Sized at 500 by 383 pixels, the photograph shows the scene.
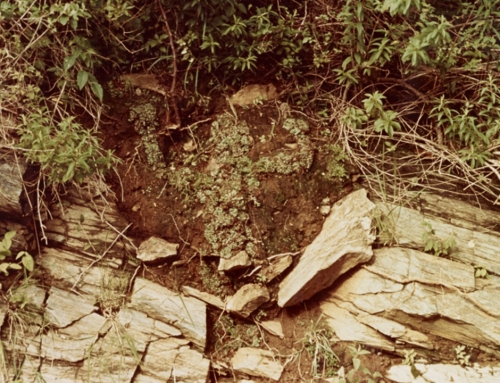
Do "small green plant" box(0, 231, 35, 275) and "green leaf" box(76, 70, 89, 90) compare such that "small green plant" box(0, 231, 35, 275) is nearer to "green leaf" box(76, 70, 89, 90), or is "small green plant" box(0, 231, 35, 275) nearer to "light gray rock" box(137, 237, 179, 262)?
"light gray rock" box(137, 237, 179, 262)

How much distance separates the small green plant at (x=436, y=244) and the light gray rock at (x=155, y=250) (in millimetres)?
1766

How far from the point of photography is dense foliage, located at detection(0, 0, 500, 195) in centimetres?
338

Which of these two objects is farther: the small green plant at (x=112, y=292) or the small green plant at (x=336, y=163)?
the small green plant at (x=336, y=163)

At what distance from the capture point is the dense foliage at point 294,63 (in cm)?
338

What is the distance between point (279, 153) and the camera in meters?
3.67

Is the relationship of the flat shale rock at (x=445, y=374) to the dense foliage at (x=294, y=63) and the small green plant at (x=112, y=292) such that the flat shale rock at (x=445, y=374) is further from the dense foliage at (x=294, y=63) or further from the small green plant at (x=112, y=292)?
the small green plant at (x=112, y=292)

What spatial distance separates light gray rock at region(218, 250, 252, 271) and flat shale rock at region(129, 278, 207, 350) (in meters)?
0.30

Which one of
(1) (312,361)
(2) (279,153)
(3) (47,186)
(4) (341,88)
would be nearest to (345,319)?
(1) (312,361)

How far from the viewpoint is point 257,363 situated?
323 centimetres

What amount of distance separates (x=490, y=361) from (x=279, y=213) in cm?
172

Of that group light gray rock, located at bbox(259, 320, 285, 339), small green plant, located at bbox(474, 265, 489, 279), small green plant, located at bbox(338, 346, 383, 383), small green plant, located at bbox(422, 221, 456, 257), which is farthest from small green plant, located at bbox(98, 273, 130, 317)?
small green plant, located at bbox(474, 265, 489, 279)

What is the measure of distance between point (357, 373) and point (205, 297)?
1.13 metres

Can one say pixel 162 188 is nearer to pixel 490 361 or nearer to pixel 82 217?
pixel 82 217

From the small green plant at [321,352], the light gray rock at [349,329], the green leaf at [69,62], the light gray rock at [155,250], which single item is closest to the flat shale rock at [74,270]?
the light gray rock at [155,250]
